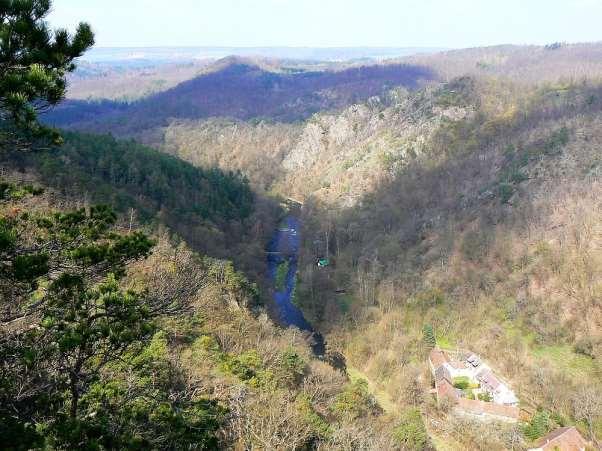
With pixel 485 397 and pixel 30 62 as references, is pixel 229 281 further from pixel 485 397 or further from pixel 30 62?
pixel 30 62

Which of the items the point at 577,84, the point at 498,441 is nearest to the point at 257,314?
the point at 498,441

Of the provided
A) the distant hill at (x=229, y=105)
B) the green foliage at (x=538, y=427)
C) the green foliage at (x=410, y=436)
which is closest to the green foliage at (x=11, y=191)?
the green foliage at (x=410, y=436)

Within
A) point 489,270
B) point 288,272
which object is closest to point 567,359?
point 489,270

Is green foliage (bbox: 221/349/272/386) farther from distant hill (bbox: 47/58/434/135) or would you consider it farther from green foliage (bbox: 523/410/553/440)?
distant hill (bbox: 47/58/434/135)

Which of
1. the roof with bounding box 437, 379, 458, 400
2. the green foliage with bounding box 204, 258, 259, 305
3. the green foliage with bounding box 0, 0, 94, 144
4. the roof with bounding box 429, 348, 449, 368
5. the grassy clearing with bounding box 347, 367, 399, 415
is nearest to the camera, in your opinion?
the green foliage with bounding box 0, 0, 94, 144

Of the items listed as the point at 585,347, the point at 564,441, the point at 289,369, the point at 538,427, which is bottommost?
the point at 538,427

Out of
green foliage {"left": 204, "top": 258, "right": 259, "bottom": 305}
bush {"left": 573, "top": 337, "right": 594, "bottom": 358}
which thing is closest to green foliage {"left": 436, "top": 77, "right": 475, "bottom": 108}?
bush {"left": 573, "top": 337, "right": 594, "bottom": 358}

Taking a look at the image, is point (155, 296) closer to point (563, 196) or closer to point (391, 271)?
point (391, 271)
